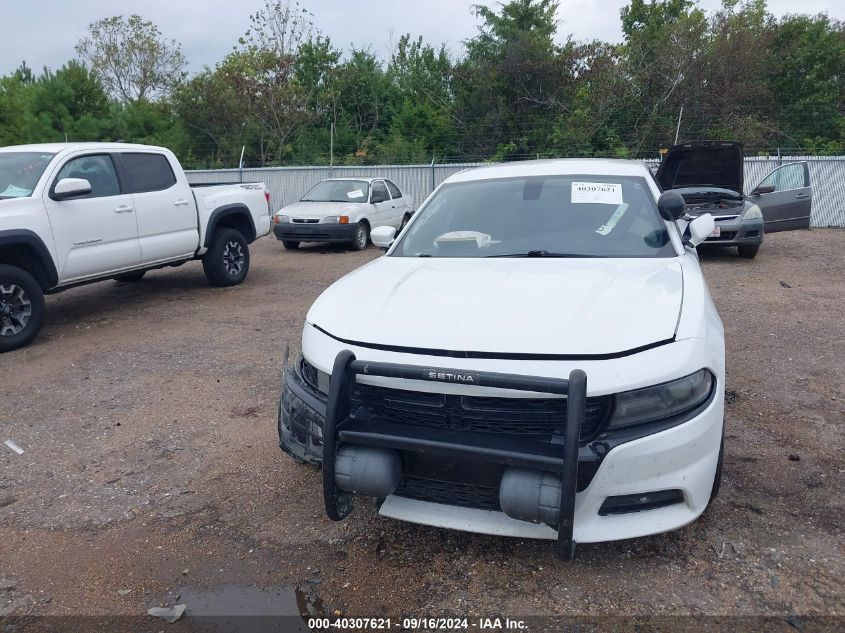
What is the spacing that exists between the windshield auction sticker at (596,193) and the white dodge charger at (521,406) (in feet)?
3.15

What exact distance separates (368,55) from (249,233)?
2521cm

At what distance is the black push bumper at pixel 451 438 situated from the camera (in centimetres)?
240

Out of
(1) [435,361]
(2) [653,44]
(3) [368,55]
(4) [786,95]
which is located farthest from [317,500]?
(3) [368,55]

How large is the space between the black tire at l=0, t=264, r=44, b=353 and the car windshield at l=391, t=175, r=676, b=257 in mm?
4224

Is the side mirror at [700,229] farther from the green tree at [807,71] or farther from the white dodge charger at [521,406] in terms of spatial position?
the green tree at [807,71]

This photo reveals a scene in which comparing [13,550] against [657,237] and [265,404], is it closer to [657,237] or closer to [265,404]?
[265,404]

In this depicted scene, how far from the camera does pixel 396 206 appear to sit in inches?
596

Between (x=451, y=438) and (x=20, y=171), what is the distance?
246 inches

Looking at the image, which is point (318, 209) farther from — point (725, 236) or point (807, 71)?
point (807, 71)

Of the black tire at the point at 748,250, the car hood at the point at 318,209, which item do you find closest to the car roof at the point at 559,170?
the black tire at the point at 748,250

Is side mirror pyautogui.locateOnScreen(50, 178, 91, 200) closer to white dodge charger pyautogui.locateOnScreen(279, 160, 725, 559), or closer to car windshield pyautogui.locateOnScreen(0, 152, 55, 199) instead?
car windshield pyautogui.locateOnScreen(0, 152, 55, 199)

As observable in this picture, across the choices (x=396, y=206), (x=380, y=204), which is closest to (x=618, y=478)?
(x=380, y=204)

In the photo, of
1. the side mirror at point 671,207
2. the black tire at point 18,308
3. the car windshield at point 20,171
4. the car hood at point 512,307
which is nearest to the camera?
the car hood at point 512,307

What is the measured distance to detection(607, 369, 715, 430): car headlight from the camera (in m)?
2.58
